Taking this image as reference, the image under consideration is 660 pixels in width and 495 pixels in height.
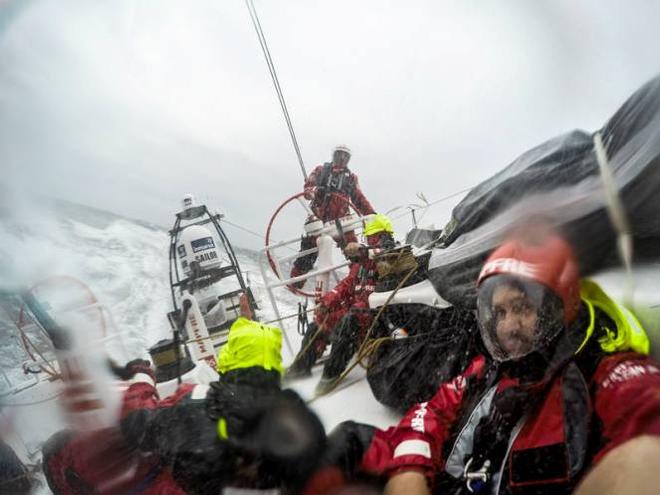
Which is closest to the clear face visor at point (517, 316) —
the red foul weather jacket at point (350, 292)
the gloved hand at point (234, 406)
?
the gloved hand at point (234, 406)

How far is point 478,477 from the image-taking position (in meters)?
1.00

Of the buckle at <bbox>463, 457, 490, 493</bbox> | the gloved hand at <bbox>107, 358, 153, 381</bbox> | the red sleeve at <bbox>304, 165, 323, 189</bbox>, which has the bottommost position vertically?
the buckle at <bbox>463, 457, 490, 493</bbox>

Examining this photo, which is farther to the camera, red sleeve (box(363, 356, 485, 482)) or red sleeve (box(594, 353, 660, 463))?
red sleeve (box(363, 356, 485, 482))

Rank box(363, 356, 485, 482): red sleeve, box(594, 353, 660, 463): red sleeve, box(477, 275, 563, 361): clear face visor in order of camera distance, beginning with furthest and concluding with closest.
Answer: box(363, 356, 485, 482): red sleeve → box(477, 275, 563, 361): clear face visor → box(594, 353, 660, 463): red sleeve

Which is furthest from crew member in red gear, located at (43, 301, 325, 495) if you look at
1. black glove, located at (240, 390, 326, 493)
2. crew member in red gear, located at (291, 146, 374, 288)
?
crew member in red gear, located at (291, 146, 374, 288)

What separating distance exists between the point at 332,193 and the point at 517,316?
3.58 meters

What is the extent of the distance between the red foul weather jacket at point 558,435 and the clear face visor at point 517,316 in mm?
102

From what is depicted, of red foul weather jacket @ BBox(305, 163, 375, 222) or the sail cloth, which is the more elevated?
red foul weather jacket @ BBox(305, 163, 375, 222)

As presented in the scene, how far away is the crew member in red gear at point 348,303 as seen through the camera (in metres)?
2.70

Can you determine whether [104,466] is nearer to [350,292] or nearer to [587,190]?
[587,190]

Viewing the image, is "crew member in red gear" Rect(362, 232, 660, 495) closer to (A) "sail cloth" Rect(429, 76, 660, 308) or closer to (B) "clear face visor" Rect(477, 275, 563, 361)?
(B) "clear face visor" Rect(477, 275, 563, 361)

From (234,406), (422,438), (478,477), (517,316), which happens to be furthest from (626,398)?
(234,406)

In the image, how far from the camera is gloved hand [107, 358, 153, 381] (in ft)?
4.25

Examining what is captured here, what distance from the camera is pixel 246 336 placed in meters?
1.25
